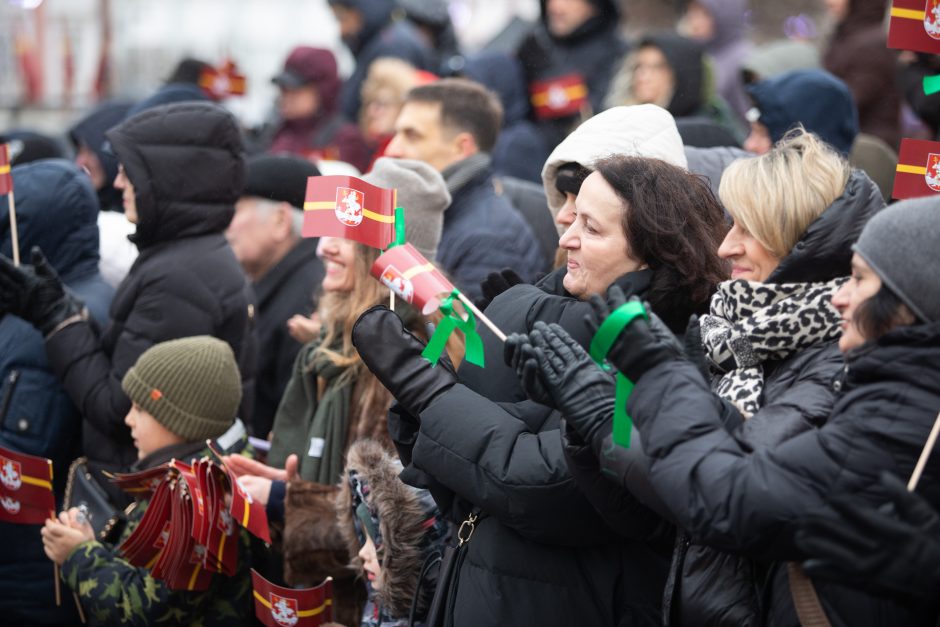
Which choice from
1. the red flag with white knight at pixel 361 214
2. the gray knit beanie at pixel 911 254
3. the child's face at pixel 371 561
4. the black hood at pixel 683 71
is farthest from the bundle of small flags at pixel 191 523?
the black hood at pixel 683 71

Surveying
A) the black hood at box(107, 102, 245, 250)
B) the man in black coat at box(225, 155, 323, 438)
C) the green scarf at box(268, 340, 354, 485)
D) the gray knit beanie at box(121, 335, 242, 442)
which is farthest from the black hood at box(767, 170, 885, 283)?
the man in black coat at box(225, 155, 323, 438)

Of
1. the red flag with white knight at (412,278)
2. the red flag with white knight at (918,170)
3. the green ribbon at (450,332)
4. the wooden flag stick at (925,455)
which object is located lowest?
the green ribbon at (450,332)

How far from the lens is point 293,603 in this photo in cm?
386

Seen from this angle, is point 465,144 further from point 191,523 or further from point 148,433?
point 191,523

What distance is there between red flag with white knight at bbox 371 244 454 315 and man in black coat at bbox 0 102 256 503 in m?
1.50

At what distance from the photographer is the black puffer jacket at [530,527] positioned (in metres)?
2.93

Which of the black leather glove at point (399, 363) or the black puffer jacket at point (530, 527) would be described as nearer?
the black puffer jacket at point (530, 527)

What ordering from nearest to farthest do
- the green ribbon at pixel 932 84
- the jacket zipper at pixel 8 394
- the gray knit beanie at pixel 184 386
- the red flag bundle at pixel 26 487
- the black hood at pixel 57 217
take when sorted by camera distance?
the green ribbon at pixel 932 84
the gray knit beanie at pixel 184 386
the red flag bundle at pixel 26 487
the jacket zipper at pixel 8 394
the black hood at pixel 57 217

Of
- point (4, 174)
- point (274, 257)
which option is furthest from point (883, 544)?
point (274, 257)

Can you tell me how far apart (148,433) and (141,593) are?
0.55 m

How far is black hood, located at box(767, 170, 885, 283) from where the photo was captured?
2.87 m

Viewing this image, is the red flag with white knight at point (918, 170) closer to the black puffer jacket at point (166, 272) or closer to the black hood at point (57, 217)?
the black puffer jacket at point (166, 272)

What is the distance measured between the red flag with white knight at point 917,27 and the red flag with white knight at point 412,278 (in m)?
1.41

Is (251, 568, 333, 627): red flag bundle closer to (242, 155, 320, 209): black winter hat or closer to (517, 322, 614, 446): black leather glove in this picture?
(517, 322, 614, 446): black leather glove
